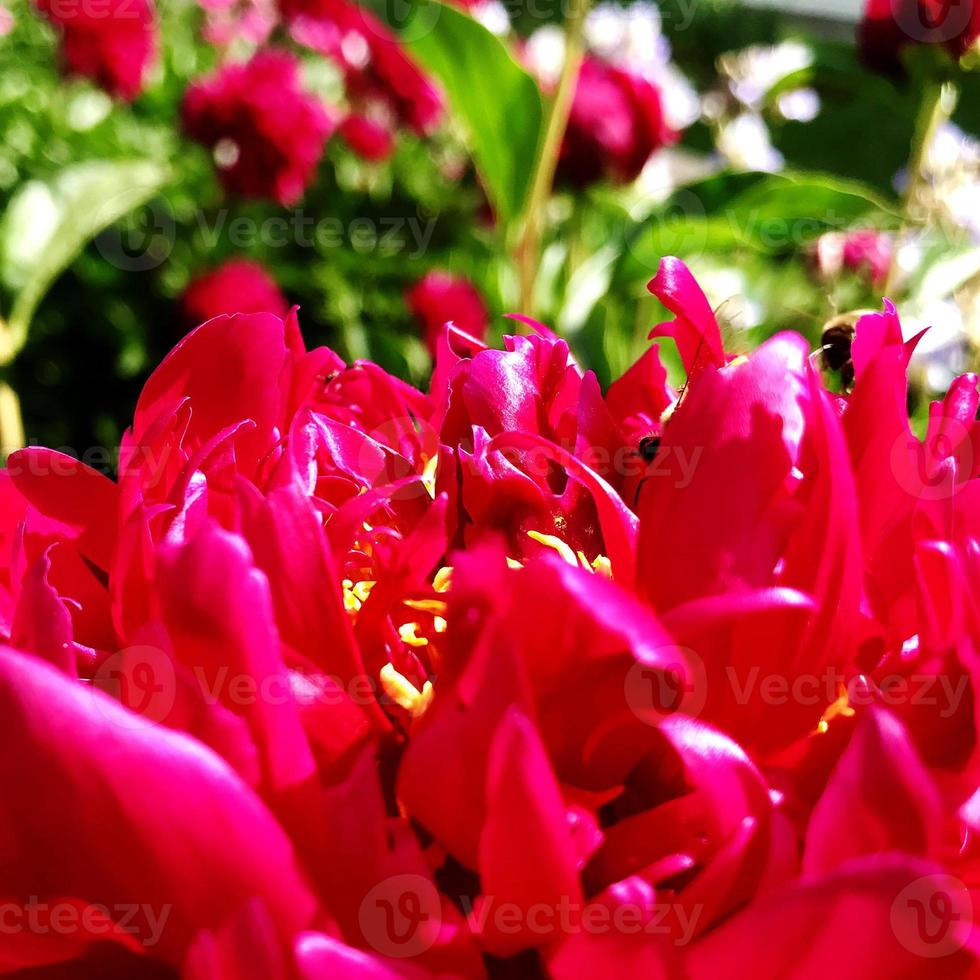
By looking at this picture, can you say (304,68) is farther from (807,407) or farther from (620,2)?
(807,407)

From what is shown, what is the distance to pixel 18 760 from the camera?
0.57ft

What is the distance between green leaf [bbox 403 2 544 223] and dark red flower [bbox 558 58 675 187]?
0.23m

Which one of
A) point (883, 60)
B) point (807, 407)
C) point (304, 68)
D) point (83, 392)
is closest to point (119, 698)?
point (807, 407)

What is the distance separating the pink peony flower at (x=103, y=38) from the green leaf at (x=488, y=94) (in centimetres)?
54

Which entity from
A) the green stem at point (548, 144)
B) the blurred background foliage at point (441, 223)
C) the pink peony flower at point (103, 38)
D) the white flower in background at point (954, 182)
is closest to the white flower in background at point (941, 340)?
the blurred background foliage at point (441, 223)

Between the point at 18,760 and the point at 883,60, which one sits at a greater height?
the point at 883,60

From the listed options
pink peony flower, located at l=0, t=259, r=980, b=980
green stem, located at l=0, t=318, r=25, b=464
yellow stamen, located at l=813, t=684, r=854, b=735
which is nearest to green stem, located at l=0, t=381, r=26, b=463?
green stem, located at l=0, t=318, r=25, b=464

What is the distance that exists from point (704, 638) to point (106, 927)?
122 mm

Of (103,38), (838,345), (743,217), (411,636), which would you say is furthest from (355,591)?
(103,38)

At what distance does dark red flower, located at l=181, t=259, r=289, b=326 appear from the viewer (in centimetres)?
95

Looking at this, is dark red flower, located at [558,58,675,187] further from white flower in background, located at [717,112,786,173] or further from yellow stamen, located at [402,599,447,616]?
yellow stamen, located at [402,599,447,616]

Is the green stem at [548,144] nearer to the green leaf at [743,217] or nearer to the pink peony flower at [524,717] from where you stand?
the green leaf at [743,217]

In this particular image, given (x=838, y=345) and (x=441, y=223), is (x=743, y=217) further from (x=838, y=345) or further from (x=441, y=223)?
(x=441, y=223)

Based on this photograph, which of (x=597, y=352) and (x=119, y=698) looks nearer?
(x=119, y=698)
